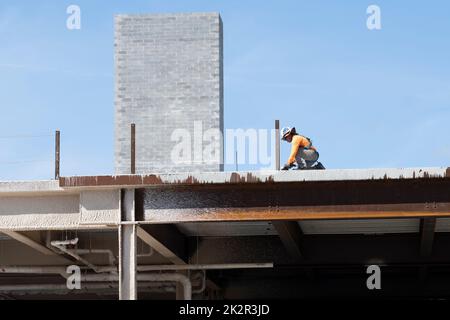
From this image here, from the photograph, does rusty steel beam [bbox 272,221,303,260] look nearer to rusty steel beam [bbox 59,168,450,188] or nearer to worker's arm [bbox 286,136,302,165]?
worker's arm [bbox 286,136,302,165]

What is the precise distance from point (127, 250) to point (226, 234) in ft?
19.0

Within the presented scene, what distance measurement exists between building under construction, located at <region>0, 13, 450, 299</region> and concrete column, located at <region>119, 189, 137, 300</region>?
0.02 meters

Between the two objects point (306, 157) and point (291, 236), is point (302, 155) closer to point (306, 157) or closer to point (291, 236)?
point (306, 157)

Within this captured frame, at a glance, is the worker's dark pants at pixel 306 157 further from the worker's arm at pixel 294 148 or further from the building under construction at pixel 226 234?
the building under construction at pixel 226 234

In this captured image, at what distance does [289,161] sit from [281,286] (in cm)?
1061

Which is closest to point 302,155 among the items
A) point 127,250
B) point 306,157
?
point 306,157

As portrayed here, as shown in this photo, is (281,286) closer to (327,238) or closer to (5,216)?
(327,238)

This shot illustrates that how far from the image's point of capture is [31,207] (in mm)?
19734

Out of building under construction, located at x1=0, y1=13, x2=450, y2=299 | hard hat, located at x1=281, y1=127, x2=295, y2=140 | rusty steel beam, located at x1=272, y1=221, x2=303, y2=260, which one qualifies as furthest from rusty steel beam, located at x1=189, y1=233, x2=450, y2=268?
hard hat, located at x1=281, y1=127, x2=295, y2=140

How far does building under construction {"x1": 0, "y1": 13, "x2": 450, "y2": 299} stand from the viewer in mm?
18656

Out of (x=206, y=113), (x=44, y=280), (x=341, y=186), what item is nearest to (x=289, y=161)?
Result: (x=341, y=186)

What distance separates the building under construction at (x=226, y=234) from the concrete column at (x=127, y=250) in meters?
0.02

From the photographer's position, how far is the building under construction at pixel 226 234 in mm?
18656

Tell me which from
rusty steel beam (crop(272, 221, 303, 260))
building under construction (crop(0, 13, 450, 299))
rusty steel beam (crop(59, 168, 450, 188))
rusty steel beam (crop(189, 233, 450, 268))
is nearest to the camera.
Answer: rusty steel beam (crop(59, 168, 450, 188))
